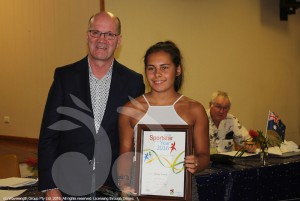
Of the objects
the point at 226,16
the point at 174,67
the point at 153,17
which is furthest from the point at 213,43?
the point at 174,67

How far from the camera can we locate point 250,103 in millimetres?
8602

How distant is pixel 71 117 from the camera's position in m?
2.32

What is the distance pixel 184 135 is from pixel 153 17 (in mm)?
4816

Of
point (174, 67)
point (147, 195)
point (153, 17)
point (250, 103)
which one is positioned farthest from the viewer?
point (250, 103)

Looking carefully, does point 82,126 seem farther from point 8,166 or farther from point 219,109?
point 219,109

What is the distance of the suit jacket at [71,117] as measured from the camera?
A: 2297mm

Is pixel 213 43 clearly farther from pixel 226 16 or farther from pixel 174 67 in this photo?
pixel 174 67

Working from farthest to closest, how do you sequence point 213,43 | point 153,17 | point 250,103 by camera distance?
point 250,103
point 213,43
point 153,17

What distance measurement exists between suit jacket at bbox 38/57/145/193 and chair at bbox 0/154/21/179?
3.75ft

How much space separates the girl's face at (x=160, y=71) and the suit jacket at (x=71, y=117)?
0.22m

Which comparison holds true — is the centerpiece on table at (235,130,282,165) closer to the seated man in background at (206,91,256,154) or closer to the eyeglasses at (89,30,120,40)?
the seated man in background at (206,91,256,154)

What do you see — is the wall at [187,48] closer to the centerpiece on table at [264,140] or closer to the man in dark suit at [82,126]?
the centerpiece on table at [264,140]

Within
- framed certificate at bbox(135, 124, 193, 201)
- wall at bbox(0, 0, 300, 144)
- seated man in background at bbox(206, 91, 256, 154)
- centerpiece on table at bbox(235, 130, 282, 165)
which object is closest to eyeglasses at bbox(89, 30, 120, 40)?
framed certificate at bbox(135, 124, 193, 201)

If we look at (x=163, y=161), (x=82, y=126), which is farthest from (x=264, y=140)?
(x=82, y=126)
